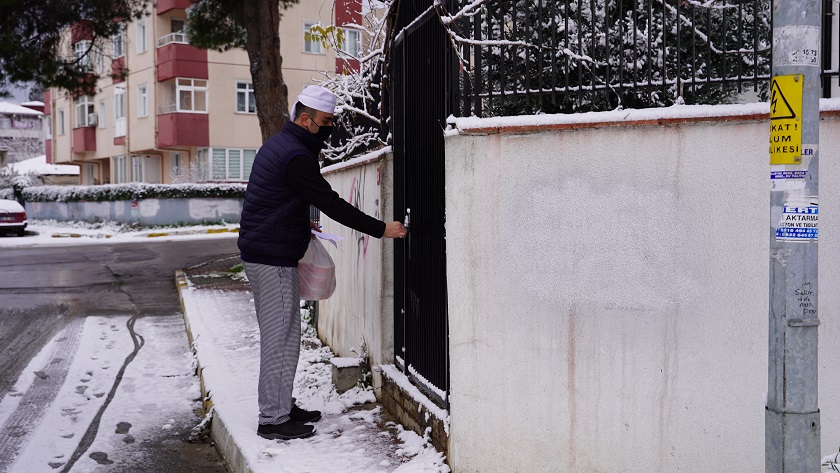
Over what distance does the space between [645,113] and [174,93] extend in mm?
33051

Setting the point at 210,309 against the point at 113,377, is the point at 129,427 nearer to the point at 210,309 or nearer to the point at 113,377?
the point at 113,377

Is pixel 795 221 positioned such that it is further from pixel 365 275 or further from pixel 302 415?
pixel 365 275

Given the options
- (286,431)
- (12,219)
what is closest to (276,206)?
(286,431)

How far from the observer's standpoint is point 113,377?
25.3 ft

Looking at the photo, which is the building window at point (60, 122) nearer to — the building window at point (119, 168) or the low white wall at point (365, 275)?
the building window at point (119, 168)

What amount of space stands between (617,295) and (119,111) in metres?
37.9

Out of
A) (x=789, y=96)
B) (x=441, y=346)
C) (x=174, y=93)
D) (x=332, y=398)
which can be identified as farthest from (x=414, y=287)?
(x=174, y=93)

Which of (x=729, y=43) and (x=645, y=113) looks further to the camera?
(x=729, y=43)

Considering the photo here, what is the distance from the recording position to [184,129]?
33.8 meters

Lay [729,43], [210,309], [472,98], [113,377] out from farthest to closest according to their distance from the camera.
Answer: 1. [210,309]
2. [113,377]
3. [729,43]
4. [472,98]

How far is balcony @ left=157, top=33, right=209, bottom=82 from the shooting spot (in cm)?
3356

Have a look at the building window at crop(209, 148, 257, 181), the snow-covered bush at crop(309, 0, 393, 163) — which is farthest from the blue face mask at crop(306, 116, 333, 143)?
the building window at crop(209, 148, 257, 181)

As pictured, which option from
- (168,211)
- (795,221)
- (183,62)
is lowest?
(168,211)

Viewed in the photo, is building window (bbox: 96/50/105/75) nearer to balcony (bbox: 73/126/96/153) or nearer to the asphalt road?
the asphalt road
